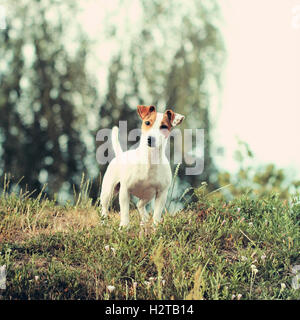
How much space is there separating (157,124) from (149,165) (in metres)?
0.48

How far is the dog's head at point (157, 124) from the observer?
3.89m

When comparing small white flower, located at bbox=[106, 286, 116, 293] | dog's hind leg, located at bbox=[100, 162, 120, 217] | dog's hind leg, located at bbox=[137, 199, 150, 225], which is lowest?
small white flower, located at bbox=[106, 286, 116, 293]

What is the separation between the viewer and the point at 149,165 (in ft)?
13.6

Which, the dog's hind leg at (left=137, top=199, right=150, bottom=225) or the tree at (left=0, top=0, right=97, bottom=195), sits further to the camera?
the tree at (left=0, top=0, right=97, bottom=195)

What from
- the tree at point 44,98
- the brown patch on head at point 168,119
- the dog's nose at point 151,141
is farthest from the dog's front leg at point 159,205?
the tree at point 44,98

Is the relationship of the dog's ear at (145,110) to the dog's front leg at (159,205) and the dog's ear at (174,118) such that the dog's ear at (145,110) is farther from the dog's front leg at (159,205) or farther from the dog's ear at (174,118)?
the dog's front leg at (159,205)

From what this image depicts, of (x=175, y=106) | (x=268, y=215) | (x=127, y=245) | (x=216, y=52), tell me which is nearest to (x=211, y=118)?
(x=175, y=106)

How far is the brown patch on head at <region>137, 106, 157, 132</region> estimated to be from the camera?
3.94 m

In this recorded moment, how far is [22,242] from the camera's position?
429 cm

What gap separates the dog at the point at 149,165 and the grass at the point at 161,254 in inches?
11.3

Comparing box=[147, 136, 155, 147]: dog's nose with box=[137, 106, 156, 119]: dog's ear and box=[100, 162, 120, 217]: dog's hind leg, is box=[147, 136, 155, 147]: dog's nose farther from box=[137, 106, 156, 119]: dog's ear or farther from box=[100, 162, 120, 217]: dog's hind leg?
box=[100, 162, 120, 217]: dog's hind leg

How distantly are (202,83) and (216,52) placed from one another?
0.72 m

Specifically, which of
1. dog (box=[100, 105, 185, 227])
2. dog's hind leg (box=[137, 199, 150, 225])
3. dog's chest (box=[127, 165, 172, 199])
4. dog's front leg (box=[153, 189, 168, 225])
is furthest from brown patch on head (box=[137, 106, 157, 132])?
dog's hind leg (box=[137, 199, 150, 225])
